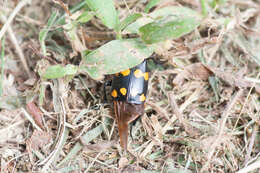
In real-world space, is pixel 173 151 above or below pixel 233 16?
below

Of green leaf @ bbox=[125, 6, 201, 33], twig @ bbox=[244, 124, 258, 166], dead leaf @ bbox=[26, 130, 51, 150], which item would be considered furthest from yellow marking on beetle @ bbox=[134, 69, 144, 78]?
twig @ bbox=[244, 124, 258, 166]

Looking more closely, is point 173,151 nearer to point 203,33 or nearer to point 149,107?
point 149,107

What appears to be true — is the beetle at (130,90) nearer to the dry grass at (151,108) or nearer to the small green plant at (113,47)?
the dry grass at (151,108)

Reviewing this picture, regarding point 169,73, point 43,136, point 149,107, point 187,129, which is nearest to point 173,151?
point 187,129

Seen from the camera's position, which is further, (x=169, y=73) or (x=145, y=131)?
(x=169, y=73)

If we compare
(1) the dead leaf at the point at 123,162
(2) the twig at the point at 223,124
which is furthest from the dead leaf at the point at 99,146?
(2) the twig at the point at 223,124

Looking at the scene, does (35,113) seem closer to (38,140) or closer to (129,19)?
(38,140)
